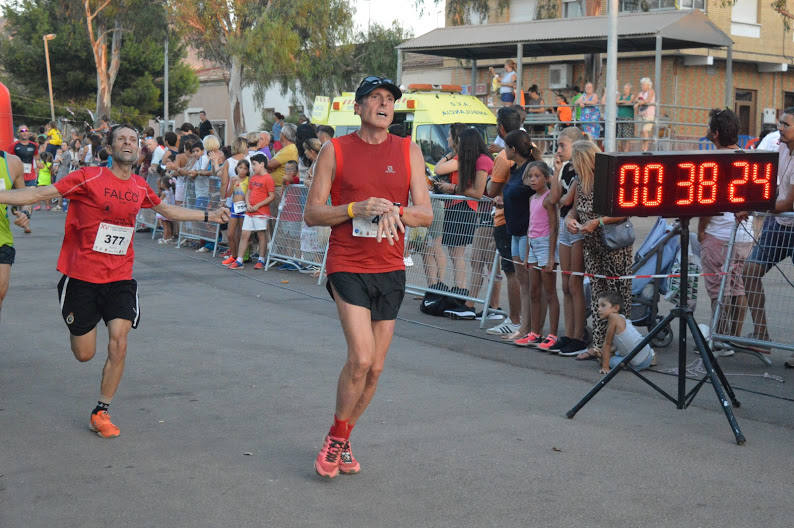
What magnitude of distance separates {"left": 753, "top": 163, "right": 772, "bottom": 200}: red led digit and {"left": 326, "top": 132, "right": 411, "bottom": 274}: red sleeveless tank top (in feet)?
8.39

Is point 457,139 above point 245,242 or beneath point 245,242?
above

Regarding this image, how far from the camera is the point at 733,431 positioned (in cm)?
631

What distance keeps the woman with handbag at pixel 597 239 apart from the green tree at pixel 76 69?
56394 millimetres

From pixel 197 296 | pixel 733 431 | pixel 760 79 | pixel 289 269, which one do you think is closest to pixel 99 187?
pixel 733 431

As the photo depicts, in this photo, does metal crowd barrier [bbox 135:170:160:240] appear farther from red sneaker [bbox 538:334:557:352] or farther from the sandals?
the sandals

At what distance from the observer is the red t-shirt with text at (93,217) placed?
21.1ft

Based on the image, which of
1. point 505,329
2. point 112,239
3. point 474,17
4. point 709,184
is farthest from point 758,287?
point 474,17

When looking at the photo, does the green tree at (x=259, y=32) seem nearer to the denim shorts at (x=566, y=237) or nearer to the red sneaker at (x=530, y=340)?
the red sneaker at (x=530, y=340)

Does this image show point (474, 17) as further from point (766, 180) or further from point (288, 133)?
point (766, 180)

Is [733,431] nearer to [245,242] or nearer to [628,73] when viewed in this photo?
[245,242]

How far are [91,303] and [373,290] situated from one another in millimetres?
2086

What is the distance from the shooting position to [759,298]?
845cm

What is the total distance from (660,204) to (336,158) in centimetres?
227

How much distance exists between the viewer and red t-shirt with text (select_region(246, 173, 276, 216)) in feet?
50.2
